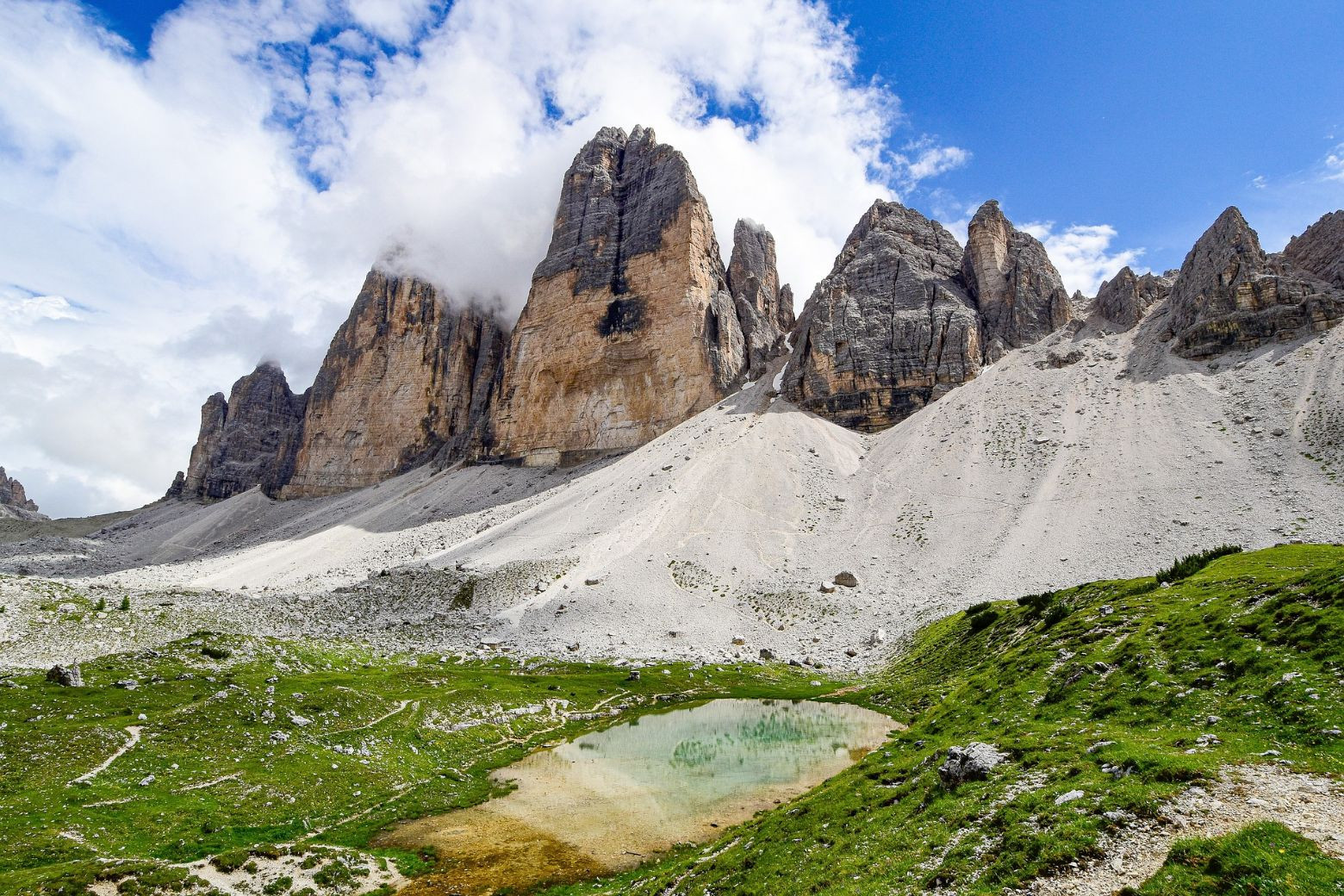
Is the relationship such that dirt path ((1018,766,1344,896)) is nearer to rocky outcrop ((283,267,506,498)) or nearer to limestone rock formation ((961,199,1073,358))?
limestone rock formation ((961,199,1073,358))

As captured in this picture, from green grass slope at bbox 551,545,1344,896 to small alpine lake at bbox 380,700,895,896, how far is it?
74.5 inches

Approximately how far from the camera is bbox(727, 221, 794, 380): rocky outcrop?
365 ft

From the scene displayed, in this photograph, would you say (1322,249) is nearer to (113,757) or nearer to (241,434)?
(113,757)

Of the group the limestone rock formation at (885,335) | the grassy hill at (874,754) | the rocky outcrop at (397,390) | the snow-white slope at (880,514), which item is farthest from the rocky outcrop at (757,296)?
the grassy hill at (874,754)

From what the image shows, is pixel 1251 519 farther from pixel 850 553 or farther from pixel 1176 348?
pixel 1176 348

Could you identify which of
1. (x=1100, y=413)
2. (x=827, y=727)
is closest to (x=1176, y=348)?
(x=1100, y=413)

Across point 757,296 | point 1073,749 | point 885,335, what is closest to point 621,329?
point 757,296

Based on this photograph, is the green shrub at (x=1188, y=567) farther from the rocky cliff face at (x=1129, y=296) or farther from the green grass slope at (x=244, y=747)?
the rocky cliff face at (x=1129, y=296)

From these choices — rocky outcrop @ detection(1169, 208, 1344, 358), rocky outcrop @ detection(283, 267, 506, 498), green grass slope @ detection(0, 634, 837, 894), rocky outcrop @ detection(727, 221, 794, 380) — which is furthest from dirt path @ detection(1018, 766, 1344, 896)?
rocky outcrop @ detection(283, 267, 506, 498)

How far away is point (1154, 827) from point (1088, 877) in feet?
4.82

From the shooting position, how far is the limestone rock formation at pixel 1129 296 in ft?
278

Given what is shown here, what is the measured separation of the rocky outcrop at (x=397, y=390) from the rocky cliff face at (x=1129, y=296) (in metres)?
105

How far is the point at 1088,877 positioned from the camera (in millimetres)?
8117

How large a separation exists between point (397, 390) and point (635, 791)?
133592mm
